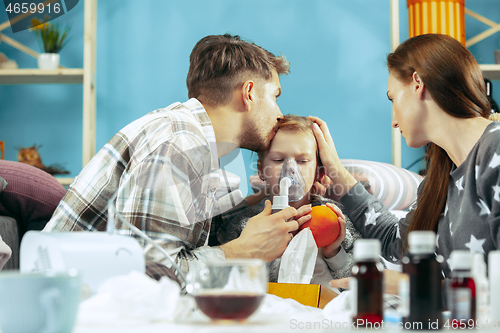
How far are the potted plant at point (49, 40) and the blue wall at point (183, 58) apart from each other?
0.06 meters

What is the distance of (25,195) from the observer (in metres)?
1.62

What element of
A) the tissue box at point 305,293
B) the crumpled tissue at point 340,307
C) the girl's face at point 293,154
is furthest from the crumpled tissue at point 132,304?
the girl's face at point 293,154

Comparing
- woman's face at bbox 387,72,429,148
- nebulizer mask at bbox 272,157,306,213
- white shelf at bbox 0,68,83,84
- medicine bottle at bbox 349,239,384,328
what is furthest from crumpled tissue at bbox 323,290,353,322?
white shelf at bbox 0,68,83,84

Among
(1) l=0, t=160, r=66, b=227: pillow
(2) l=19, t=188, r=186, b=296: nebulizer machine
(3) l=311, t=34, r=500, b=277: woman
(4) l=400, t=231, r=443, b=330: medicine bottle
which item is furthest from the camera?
(1) l=0, t=160, r=66, b=227: pillow

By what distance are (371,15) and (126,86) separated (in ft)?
4.25

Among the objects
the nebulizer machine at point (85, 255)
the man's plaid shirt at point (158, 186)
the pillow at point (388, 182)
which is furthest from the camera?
the pillow at point (388, 182)

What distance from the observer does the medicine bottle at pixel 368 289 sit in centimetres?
50

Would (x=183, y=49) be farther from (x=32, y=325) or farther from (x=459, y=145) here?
(x=32, y=325)

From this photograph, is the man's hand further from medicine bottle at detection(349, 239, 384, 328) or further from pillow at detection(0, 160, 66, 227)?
medicine bottle at detection(349, 239, 384, 328)

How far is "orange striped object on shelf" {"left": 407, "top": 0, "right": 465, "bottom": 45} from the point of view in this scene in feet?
7.20

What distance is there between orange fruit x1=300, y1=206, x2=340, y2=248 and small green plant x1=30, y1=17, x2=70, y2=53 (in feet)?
5.16

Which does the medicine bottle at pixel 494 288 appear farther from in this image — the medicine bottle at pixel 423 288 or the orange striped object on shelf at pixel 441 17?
the orange striped object on shelf at pixel 441 17

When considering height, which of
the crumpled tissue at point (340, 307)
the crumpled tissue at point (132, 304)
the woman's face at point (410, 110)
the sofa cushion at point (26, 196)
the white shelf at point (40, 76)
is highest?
the white shelf at point (40, 76)

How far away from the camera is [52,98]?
2336 mm
